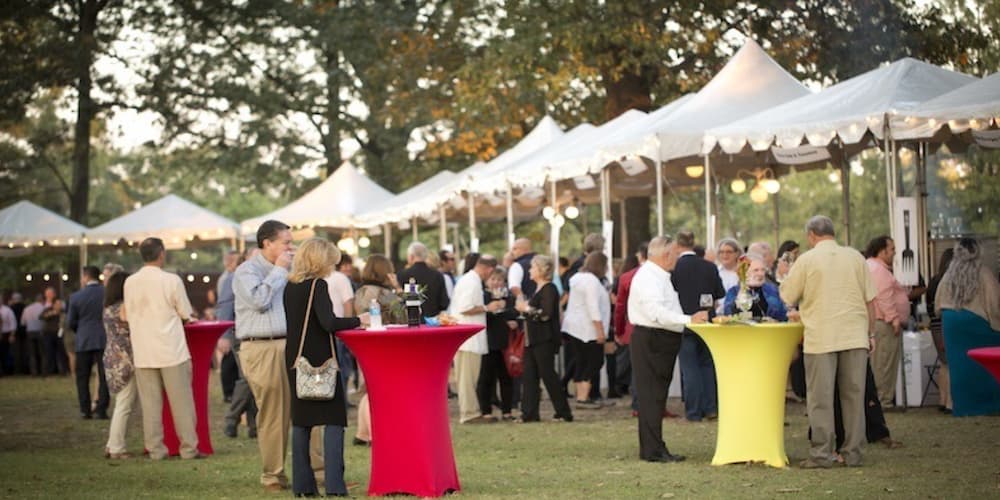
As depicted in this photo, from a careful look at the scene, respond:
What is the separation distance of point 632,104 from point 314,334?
21590 millimetres

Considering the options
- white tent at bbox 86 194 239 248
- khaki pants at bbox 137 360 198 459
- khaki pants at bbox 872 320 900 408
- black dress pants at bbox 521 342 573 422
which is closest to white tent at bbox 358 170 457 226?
white tent at bbox 86 194 239 248

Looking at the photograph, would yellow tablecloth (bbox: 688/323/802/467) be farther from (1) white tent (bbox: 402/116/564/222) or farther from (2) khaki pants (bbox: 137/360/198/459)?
(1) white tent (bbox: 402/116/564/222)

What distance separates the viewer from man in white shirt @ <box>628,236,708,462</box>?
11906 mm

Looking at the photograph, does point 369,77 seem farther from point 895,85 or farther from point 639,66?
point 895,85

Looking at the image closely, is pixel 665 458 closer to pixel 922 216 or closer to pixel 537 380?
pixel 537 380

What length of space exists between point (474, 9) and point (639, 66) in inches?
206

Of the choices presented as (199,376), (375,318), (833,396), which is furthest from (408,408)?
(199,376)

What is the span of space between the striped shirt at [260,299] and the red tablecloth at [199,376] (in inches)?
114

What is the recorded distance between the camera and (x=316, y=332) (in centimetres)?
990

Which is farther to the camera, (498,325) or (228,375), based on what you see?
(228,375)

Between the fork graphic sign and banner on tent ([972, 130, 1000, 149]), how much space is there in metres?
2.71

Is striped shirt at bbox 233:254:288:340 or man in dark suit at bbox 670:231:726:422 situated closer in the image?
striped shirt at bbox 233:254:288:340

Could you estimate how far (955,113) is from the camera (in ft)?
52.7

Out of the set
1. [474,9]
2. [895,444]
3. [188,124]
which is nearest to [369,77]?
[474,9]
